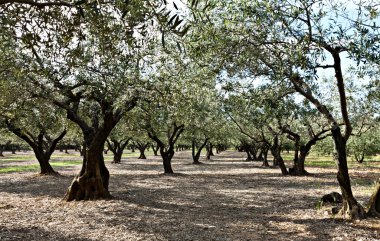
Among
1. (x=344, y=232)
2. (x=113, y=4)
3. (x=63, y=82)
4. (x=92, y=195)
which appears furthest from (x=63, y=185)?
(x=113, y=4)

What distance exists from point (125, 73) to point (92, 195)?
564 centimetres

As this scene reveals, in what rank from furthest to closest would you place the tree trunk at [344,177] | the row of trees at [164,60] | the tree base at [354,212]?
the tree trunk at [344,177]
the tree base at [354,212]
the row of trees at [164,60]

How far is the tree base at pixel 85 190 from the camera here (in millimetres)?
16391

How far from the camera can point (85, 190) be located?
1642 centimetres

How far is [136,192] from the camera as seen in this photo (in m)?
20.6

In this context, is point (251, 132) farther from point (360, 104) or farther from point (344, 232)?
point (344, 232)

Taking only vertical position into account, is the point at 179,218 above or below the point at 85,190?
below

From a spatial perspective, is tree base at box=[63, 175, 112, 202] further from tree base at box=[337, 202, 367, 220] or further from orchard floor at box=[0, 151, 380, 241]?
tree base at box=[337, 202, 367, 220]

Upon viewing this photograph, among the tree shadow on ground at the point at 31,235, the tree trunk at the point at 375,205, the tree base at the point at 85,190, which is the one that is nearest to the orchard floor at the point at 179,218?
the tree shadow on ground at the point at 31,235

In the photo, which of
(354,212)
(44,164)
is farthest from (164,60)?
(44,164)

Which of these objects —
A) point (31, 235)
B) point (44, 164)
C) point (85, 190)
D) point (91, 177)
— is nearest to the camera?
point (31, 235)

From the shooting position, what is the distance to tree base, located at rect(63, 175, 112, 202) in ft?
53.8

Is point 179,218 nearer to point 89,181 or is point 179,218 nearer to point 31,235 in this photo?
point 31,235

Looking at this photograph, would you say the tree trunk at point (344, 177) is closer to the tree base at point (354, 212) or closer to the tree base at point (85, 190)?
the tree base at point (354, 212)
